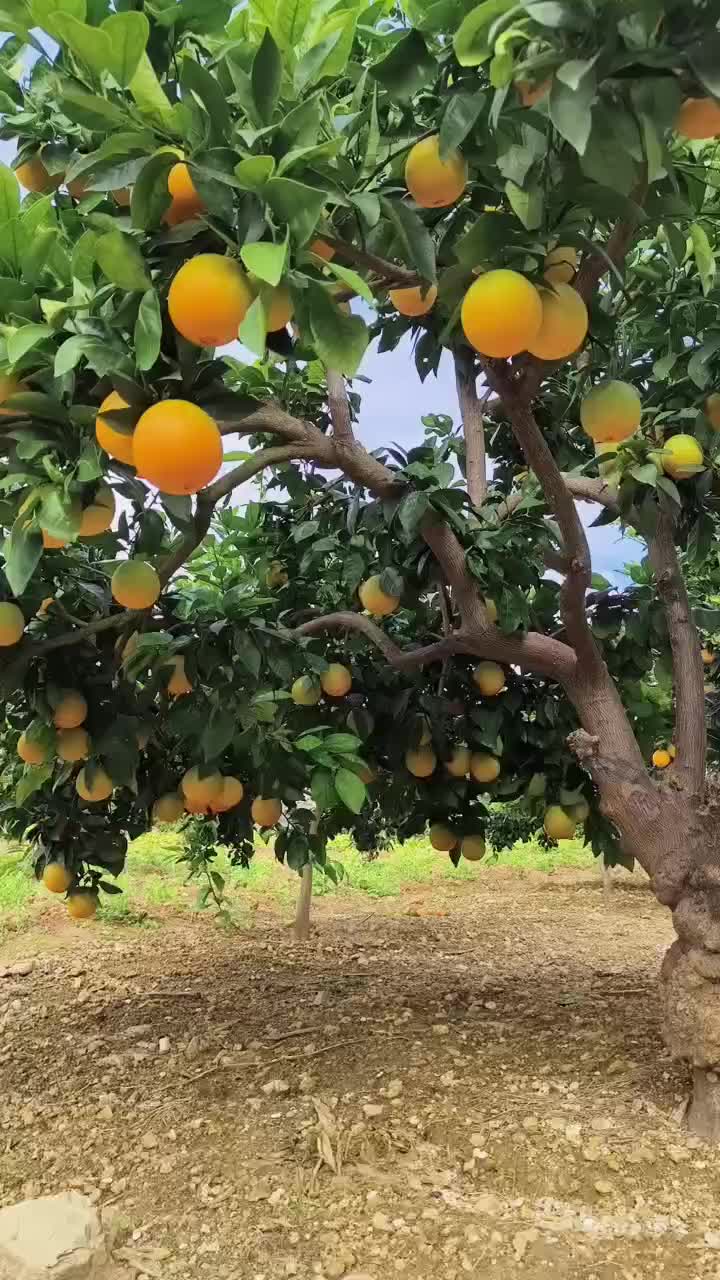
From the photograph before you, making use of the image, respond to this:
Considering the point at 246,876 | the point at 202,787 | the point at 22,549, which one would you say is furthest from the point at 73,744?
the point at 246,876

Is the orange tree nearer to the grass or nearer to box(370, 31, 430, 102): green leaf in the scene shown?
box(370, 31, 430, 102): green leaf

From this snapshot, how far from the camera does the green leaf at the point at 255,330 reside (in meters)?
1.29

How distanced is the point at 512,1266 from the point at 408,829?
203 centimetres

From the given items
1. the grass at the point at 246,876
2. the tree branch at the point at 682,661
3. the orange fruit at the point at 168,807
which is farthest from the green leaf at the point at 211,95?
the grass at the point at 246,876

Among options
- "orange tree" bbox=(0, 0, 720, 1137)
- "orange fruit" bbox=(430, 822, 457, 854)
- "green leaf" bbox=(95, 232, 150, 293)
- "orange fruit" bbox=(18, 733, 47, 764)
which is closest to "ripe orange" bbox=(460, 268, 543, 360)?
"orange tree" bbox=(0, 0, 720, 1137)

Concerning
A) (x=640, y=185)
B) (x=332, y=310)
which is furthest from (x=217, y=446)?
(x=640, y=185)

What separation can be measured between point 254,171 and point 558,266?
0.60 metres

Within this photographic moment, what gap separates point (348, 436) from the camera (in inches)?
118

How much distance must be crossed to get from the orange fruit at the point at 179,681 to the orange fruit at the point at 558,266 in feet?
5.80

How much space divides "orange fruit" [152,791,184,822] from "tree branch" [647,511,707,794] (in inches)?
71.1

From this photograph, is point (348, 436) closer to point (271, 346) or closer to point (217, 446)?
point (271, 346)

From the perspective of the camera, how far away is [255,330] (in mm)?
1312

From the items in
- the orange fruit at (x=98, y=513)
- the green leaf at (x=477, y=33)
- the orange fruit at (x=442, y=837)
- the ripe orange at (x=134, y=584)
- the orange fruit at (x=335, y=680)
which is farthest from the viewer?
the orange fruit at (x=442, y=837)

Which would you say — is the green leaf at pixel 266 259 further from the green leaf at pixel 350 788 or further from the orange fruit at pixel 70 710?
the orange fruit at pixel 70 710
